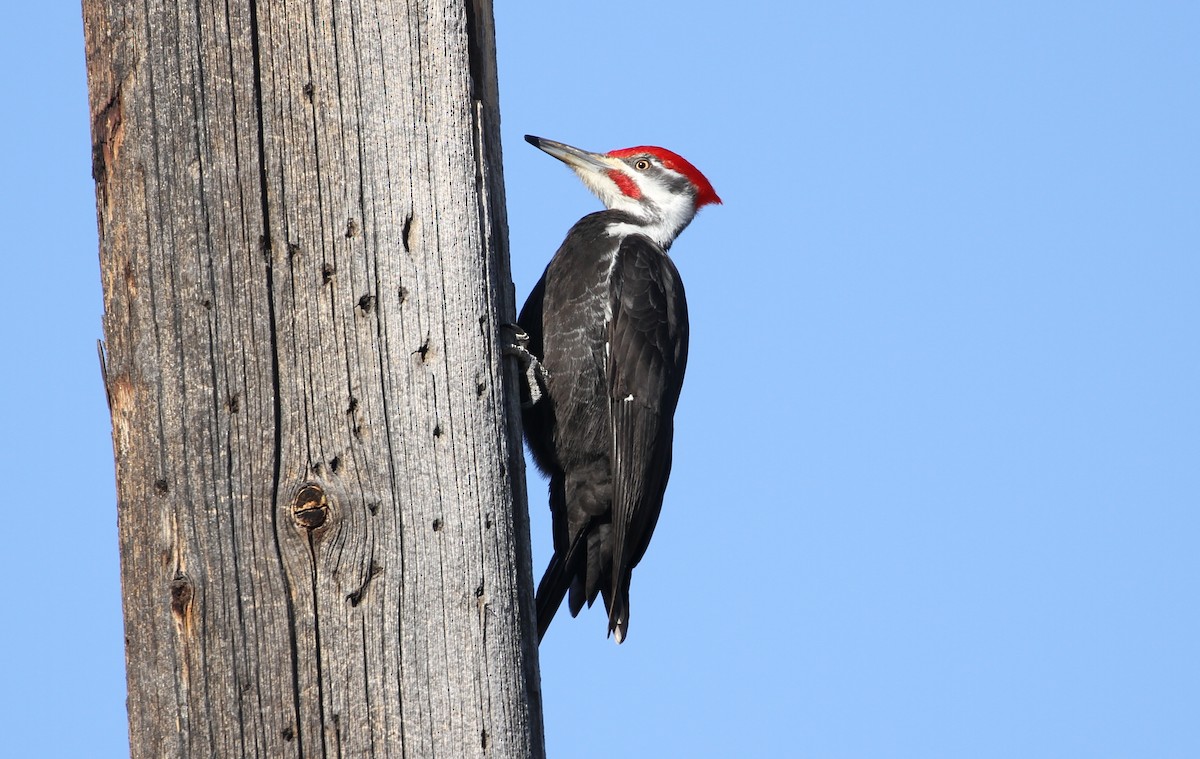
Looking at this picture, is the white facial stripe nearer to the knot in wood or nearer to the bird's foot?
the bird's foot

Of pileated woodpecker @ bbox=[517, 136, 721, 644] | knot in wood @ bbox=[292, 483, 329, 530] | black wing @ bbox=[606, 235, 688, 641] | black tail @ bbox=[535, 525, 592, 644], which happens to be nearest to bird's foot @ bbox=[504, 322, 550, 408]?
pileated woodpecker @ bbox=[517, 136, 721, 644]

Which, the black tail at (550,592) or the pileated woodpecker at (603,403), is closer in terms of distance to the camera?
the black tail at (550,592)

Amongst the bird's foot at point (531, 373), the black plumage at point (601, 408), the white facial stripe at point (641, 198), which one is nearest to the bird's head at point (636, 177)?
the white facial stripe at point (641, 198)

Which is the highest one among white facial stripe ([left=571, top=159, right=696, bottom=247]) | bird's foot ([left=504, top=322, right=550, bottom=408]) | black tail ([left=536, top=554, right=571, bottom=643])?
white facial stripe ([left=571, top=159, right=696, bottom=247])

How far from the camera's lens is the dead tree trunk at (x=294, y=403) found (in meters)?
2.31

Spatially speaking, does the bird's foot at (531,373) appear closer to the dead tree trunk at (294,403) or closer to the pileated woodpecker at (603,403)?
the pileated woodpecker at (603,403)

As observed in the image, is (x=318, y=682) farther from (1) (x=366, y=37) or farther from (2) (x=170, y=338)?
(1) (x=366, y=37)

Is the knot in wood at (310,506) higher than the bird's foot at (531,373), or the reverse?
the bird's foot at (531,373)

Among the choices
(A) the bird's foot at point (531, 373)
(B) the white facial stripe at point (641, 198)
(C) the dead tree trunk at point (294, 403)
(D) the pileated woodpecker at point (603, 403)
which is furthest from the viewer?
(B) the white facial stripe at point (641, 198)

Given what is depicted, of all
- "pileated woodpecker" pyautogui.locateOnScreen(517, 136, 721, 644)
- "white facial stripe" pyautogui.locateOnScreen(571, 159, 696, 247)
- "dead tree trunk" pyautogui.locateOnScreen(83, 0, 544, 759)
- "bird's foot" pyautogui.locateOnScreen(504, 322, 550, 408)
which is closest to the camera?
"dead tree trunk" pyautogui.locateOnScreen(83, 0, 544, 759)

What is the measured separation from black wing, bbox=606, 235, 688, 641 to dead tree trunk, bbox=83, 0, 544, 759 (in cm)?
163

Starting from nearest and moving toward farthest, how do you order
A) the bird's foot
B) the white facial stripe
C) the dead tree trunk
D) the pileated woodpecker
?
1. the dead tree trunk
2. the bird's foot
3. the pileated woodpecker
4. the white facial stripe

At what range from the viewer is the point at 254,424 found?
2.36m

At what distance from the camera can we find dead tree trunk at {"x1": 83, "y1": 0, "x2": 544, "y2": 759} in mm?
2311
